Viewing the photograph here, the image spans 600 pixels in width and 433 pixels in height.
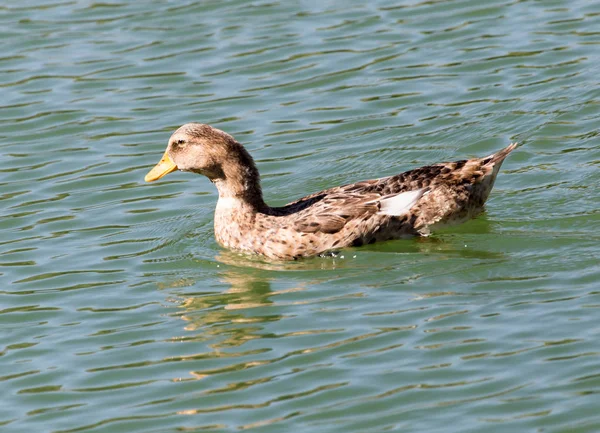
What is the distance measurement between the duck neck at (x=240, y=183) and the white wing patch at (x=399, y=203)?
1212mm

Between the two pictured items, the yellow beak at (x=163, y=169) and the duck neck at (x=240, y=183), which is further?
the yellow beak at (x=163, y=169)

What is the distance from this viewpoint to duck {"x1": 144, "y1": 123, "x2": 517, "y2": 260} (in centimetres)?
1186

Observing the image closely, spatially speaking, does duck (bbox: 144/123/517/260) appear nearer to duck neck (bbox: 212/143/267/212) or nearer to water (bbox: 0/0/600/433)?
duck neck (bbox: 212/143/267/212)

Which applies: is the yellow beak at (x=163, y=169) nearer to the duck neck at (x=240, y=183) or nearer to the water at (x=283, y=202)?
the duck neck at (x=240, y=183)

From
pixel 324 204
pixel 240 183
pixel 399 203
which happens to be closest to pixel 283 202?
pixel 240 183

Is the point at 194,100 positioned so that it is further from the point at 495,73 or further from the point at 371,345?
the point at 371,345

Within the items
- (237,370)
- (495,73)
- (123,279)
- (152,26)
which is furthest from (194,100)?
(237,370)

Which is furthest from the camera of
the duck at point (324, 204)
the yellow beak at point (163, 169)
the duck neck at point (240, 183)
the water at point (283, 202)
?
the yellow beak at point (163, 169)

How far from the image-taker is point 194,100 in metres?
16.2

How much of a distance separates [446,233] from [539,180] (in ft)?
4.91

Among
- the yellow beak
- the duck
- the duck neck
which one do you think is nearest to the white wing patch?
the duck

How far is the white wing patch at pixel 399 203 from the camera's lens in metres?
11.9

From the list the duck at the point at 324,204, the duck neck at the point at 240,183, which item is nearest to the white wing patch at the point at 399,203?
the duck at the point at 324,204

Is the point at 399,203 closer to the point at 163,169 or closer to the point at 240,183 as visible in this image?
the point at 240,183
